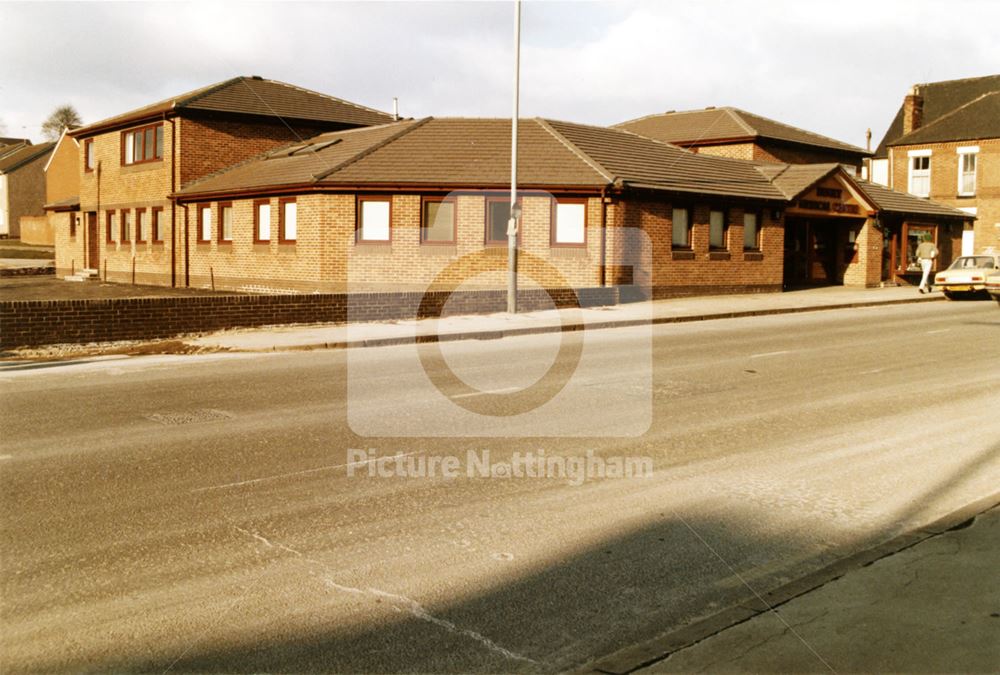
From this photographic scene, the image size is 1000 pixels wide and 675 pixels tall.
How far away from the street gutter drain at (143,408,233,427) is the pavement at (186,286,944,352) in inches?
255

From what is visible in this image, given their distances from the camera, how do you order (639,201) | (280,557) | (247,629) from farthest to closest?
(639,201), (280,557), (247,629)

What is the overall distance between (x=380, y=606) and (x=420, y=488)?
238 cm

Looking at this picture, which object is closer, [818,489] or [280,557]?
[280,557]

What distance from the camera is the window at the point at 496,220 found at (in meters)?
29.0

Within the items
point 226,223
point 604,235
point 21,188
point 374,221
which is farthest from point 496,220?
point 21,188

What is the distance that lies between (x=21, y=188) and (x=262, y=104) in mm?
53167

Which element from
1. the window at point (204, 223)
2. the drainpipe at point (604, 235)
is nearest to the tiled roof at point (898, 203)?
the drainpipe at point (604, 235)

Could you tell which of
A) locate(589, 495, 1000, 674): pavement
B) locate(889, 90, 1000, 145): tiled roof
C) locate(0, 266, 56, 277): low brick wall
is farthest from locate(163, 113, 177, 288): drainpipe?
locate(889, 90, 1000, 145): tiled roof

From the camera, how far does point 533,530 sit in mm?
6078

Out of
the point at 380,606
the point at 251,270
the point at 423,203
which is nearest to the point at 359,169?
the point at 423,203

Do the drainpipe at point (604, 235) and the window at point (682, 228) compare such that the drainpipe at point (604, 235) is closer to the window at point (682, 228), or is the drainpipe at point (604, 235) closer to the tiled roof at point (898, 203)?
the window at point (682, 228)

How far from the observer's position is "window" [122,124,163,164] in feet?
126

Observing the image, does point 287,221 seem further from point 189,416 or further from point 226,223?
point 189,416

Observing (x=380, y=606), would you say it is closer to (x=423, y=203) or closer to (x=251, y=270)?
(x=423, y=203)
